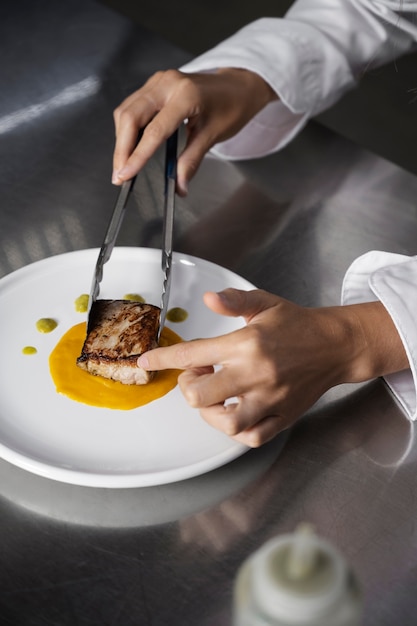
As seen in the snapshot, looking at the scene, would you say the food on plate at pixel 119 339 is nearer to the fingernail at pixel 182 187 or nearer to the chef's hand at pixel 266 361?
the chef's hand at pixel 266 361

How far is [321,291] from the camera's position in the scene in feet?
3.92

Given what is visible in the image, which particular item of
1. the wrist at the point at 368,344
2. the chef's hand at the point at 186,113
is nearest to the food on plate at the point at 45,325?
the chef's hand at the point at 186,113

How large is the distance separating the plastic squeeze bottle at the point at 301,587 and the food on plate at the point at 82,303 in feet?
2.35

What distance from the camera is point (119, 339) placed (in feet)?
3.45

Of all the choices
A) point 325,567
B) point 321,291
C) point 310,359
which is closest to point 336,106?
point 321,291

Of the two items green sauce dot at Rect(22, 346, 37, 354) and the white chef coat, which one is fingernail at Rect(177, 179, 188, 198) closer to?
the white chef coat

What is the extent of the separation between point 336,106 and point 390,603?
2295 mm

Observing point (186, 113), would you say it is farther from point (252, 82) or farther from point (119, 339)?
point (119, 339)

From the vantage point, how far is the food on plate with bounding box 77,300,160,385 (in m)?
1.01

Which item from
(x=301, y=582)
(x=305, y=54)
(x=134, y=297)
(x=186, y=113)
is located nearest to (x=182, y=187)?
(x=186, y=113)

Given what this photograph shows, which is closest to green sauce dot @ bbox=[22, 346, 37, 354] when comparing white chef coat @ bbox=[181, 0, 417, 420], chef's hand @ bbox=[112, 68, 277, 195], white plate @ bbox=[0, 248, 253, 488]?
white plate @ bbox=[0, 248, 253, 488]

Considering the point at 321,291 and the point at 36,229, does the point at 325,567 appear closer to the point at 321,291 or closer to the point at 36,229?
the point at 321,291

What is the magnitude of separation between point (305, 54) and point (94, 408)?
740 mm

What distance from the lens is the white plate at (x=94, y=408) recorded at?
2.92ft
